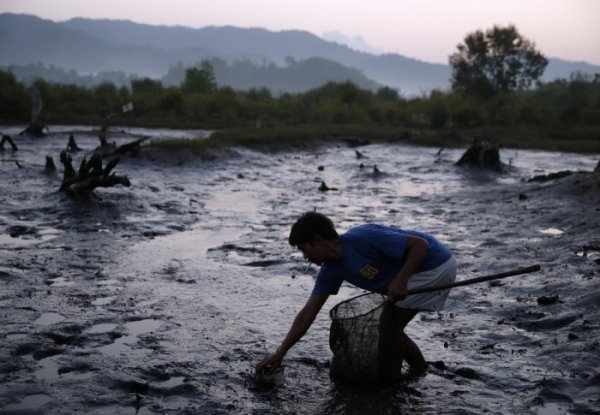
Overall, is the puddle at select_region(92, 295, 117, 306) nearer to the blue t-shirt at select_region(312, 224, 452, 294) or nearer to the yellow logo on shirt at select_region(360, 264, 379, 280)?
the blue t-shirt at select_region(312, 224, 452, 294)

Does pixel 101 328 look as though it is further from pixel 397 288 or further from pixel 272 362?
pixel 397 288

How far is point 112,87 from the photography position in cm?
4944

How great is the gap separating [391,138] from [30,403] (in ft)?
93.6

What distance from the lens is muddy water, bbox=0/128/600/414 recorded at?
13.1 ft

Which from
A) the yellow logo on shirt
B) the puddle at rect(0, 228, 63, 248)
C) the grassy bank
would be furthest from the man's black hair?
the grassy bank

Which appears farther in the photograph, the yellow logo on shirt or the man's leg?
the man's leg

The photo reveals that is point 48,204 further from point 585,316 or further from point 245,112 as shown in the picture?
point 245,112

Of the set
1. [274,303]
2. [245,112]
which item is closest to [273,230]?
[274,303]

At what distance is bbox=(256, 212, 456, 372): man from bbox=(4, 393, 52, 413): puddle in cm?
142


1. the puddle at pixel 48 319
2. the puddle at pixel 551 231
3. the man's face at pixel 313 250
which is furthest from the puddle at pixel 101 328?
the puddle at pixel 551 231

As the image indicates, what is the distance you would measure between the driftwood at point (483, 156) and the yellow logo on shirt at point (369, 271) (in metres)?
16.5

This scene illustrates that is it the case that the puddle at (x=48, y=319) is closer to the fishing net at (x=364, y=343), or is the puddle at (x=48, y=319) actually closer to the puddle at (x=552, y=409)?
the fishing net at (x=364, y=343)

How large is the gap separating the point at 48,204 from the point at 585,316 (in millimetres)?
8976

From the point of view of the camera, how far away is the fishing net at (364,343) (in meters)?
3.96
